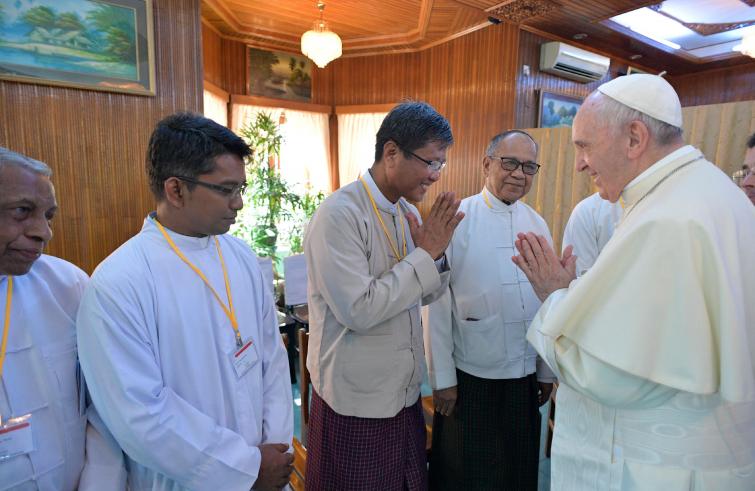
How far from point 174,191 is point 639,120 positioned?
1.38m

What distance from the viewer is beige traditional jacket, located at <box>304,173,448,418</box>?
1.49 m

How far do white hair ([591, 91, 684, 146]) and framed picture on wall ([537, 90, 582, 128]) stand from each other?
512cm

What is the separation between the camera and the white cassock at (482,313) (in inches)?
77.2

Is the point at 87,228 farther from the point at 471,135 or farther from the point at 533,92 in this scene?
the point at 533,92

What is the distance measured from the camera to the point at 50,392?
1.09 meters

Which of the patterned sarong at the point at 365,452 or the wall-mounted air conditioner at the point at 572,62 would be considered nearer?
the patterned sarong at the point at 365,452

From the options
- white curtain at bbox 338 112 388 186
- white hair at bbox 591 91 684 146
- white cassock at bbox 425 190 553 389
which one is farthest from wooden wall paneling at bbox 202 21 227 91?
white hair at bbox 591 91 684 146

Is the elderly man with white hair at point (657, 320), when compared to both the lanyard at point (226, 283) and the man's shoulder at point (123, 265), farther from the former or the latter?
the man's shoulder at point (123, 265)

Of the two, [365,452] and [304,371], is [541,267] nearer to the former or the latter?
[365,452]

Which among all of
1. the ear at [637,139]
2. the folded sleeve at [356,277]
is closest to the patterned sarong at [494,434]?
the folded sleeve at [356,277]

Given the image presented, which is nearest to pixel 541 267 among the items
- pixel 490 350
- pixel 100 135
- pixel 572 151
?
pixel 490 350

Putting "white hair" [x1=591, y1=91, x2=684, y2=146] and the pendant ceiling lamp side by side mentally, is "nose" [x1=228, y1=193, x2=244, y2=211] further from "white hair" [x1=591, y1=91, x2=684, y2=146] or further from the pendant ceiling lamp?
the pendant ceiling lamp

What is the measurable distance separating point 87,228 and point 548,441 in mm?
3769

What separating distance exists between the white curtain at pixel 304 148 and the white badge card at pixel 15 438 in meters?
6.04
